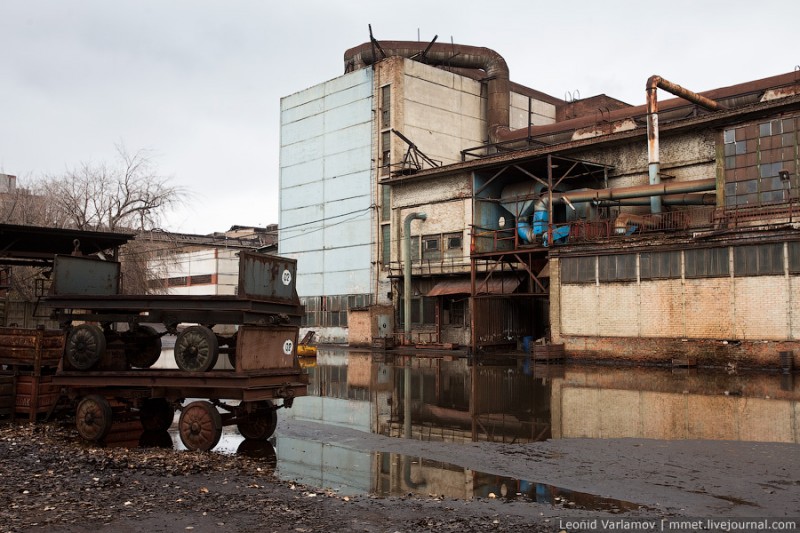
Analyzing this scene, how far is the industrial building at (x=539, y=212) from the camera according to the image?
21047 millimetres

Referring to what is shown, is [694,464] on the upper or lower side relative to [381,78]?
lower

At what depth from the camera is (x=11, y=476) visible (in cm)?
729

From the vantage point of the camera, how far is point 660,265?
22125 mm

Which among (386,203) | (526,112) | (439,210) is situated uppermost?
(526,112)

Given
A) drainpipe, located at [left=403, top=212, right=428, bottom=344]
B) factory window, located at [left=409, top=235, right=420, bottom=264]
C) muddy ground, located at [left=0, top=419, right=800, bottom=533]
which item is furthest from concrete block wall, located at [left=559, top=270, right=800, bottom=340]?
muddy ground, located at [left=0, top=419, right=800, bottom=533]

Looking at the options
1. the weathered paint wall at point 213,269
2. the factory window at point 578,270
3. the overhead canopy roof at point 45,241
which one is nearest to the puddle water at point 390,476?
the overhead canopy roof at point 45,241

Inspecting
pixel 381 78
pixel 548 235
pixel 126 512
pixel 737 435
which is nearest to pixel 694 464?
pixel 737 435

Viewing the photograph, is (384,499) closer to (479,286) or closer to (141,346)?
(141,346)

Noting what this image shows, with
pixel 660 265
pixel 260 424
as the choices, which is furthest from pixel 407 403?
pixel 660 265

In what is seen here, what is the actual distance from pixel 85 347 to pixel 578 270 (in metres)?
18.2

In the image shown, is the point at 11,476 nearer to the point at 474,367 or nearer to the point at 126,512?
the point at 126,512

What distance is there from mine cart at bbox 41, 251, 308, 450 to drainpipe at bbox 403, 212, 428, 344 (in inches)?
944

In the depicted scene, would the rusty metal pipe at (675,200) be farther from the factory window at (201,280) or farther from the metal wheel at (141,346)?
the factory window at (201,280)

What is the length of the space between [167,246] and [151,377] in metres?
31.1
